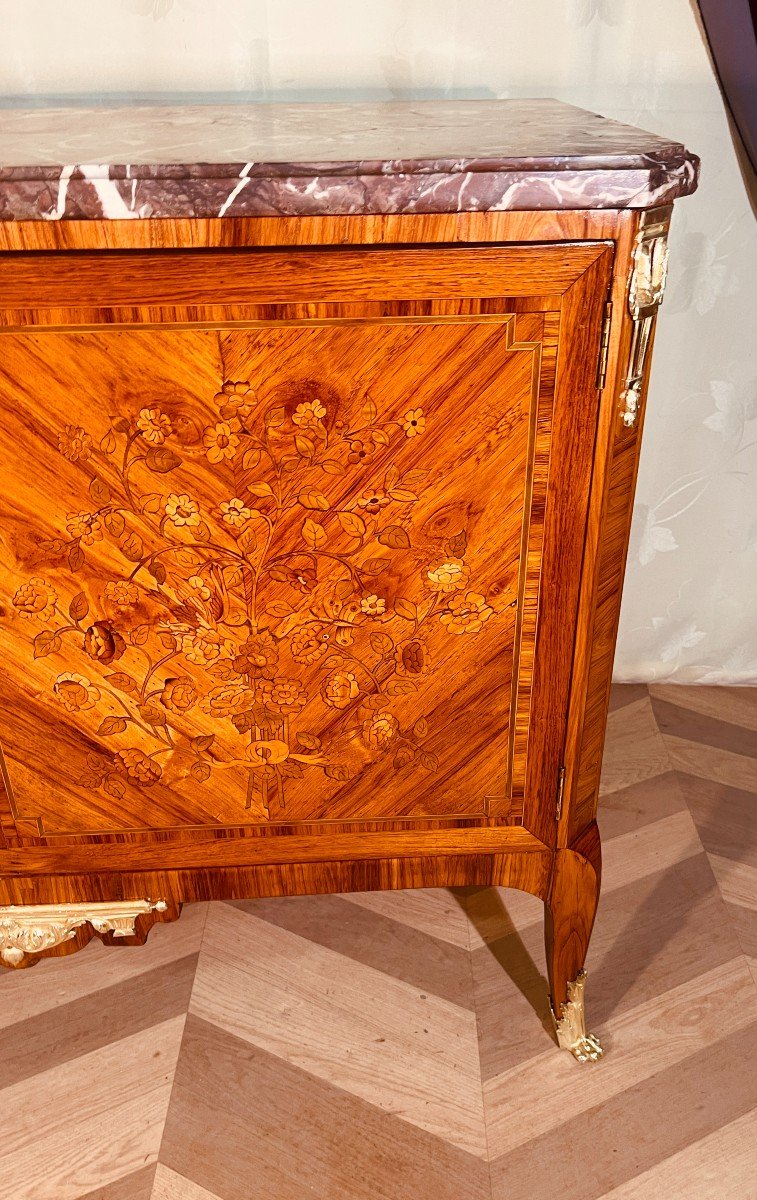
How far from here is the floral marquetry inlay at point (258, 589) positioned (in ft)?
2.69

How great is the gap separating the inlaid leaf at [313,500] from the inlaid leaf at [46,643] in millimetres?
266

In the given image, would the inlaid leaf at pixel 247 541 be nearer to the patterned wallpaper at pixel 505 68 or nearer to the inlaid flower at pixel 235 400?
the inlaid flower at pixel 235 400

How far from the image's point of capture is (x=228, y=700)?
3.06 feet

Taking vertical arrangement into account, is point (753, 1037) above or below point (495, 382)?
below

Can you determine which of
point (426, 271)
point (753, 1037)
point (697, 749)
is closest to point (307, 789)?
point (426, 271)

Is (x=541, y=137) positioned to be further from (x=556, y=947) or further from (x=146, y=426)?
(x=556, y=947)

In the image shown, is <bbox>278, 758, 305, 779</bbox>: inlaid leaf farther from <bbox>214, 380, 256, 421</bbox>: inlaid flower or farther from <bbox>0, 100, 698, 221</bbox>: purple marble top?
<bbox>0, 100, 698, 221</bbox>: purple marble top

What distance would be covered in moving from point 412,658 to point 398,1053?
537mm

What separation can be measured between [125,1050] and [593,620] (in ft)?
2.50

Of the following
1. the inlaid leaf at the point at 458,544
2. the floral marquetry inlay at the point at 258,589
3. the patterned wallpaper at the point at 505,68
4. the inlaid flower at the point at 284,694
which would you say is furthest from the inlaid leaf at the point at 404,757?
the patterned wallpaper at the point at 505,68

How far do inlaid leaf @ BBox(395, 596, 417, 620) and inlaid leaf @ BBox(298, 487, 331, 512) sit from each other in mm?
114

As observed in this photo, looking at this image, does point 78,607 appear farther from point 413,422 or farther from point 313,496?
A: point 413,422

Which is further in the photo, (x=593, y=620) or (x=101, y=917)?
(x=101, y=917)

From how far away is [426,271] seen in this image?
2.52 ft
